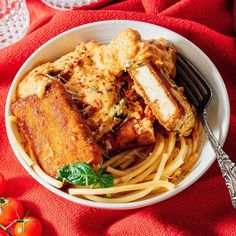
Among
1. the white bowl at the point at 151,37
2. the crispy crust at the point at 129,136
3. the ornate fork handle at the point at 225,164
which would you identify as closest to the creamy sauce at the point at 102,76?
the crispy crust at the point at 129,136

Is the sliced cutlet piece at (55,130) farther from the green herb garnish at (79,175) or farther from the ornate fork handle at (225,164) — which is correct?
the ornate fork handle at (225,164)

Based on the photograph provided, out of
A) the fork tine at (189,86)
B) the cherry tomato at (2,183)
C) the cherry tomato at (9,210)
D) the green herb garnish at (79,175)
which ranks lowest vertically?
the cherry tomato at (9,210)

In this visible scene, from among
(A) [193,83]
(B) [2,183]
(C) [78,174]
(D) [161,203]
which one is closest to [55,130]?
(C) [78,174]

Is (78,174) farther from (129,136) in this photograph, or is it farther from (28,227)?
(28,227)

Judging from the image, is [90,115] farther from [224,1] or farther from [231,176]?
[224,1]

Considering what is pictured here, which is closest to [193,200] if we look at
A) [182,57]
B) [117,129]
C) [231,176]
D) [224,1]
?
[231,176]

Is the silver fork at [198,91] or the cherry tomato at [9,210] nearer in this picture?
the silver fork at [198,91]

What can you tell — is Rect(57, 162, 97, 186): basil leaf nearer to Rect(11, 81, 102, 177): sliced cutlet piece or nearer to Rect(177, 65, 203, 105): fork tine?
Rect(11, 81, 102, 177): sliced cutlet piece
